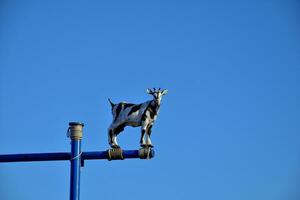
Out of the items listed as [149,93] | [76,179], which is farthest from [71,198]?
[149,93]

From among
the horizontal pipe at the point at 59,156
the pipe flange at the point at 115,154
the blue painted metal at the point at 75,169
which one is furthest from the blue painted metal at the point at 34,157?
the pipe flange at the point at 115,154

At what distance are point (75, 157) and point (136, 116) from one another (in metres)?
1.34

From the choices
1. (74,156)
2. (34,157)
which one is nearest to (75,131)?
(74,156)

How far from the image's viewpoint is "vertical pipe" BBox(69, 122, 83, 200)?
12250 millimetres

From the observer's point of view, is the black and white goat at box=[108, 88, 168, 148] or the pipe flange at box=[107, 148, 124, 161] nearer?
the pipe flange at box=[107, 148, 124, 161]

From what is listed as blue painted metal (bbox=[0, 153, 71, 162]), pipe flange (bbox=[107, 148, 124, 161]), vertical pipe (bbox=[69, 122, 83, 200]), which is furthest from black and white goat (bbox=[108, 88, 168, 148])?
blue painted metal (bbox=[0, 153, 71, 162])

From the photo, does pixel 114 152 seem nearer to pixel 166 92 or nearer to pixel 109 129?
pixel 109 129

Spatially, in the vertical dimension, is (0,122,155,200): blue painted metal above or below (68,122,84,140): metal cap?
below

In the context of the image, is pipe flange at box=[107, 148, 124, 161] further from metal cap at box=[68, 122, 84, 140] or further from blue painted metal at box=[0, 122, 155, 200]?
metal cap at box=[68, 122, 84, 140]

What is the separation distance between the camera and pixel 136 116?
12930mm

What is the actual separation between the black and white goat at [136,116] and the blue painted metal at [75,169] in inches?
27.5

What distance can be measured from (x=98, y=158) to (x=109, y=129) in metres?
0.66

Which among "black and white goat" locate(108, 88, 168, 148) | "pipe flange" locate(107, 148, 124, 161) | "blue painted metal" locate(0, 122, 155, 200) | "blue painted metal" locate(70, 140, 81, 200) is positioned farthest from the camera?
"black and white goat" locate(108, 88, 168, 148)

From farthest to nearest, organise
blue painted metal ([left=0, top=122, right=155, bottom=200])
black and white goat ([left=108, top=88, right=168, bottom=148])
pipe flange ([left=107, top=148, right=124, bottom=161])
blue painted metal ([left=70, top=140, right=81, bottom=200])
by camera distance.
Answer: black and white goat ([left=108, top=88, right=168, bottom=148]) → pipe flange ([left=107, top=148, right=124, bottom=161]) → blue painted metal ([left=0, top=122, right=155, bottom=200]) → blue painted metal ([left=70, top=140, right=81, bottom=200])
